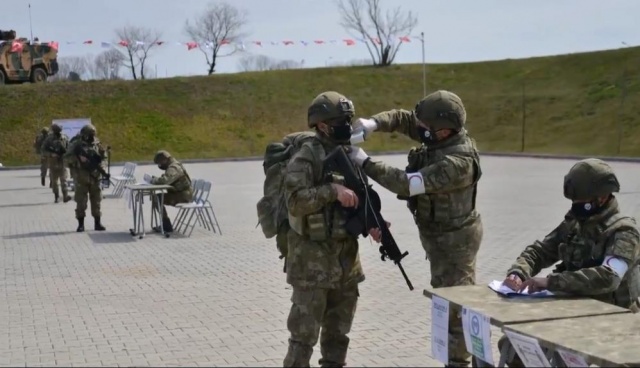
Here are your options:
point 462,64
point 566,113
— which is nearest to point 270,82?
point 462,64

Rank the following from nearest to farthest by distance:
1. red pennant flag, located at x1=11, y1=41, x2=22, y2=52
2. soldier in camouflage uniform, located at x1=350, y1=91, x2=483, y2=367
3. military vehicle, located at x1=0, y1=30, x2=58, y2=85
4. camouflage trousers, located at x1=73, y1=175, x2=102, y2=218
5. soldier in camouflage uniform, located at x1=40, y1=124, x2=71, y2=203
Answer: soldier in camouflage uniform, located at x1=350, y1=91, x2=483, y2=367 → camouflage trousers, located at x1=73, y1=175, x2=102, y2=218 → soldier in camouflage uniform, located at x1=40, y1=124, x2=71, y2=203 → red pennant flag, located at x1=11, y1=41, x2=22, y2=52 → military vehicle, located at x1=0, y1=30, x2=58, y2=85

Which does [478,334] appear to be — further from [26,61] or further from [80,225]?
[26,61]

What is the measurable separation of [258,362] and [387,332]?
1346 millimetres

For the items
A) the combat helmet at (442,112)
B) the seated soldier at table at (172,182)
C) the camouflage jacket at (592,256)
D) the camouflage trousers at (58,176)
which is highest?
the combat helmet at (442,112)

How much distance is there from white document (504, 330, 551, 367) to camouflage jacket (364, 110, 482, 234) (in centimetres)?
146

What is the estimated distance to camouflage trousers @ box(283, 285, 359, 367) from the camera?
513cm

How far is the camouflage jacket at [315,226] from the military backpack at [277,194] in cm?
38

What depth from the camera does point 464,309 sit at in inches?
171

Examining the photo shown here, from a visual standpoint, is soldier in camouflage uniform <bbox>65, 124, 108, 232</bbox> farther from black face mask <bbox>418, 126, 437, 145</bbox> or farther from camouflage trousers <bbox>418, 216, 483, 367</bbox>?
camouflage trousers <bbox>418, 216, 483, 367</bbox>

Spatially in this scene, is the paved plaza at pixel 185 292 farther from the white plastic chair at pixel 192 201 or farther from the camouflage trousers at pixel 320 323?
the camouflage trousers at pixel 320 323

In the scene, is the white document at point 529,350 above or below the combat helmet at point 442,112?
below

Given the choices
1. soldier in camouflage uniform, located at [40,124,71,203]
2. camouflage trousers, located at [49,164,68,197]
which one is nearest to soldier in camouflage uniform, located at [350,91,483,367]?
soldier in camouflage uniform, located at [40,124,71,203]

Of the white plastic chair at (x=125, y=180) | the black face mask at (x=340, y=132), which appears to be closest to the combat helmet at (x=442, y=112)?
the black face mask at (x=340, y=132)

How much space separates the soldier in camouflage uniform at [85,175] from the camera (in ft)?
46.3
